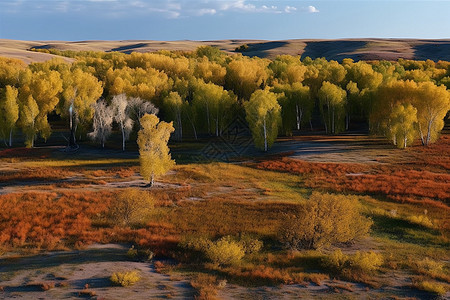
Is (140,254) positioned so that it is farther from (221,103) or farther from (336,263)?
(221,103)

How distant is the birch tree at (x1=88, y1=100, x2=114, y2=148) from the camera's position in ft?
183

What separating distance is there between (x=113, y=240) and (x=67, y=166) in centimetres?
2923

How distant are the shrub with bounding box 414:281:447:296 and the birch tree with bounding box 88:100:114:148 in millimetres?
52590

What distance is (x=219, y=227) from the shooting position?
24047mm

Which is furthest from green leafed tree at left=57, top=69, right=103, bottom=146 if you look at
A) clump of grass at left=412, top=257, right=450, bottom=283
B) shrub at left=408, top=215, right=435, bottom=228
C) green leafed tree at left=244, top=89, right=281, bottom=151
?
clump of grass at left=412, top=257, right=450, bottom=283

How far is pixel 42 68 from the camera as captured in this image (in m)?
91.4

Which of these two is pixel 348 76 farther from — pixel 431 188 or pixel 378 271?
pixel 378 271

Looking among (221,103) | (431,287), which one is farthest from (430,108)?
(431,287)

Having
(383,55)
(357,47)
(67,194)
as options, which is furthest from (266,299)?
(357,47)

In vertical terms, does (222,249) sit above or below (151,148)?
below

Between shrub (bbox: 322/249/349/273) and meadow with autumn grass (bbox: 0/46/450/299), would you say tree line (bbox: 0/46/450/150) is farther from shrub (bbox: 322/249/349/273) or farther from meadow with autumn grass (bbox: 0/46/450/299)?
shrub (bbox: 322/249/349/273)

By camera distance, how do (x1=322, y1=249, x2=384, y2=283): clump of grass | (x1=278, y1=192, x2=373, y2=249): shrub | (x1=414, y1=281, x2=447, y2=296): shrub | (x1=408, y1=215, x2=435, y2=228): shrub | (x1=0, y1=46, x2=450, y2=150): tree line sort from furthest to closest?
1. (x1=0, y1=46, x2=450, y2=150): tree line
2. (x1=408, y1=215, x2=435, y2=228): shrub
3. (x1=278, y1=192, x2=373, y2=249): shrub
4. (x1=322, y1=249, x2=384, y2=283): clump of grass
5. (x1=414, y1=281, x2=447, y2=296): shrub

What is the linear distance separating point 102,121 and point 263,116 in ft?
96.3

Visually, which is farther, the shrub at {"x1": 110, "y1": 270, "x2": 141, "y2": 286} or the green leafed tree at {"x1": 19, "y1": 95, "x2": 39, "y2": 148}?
the green leafed tree at {"x1": 19, "y1": 95, "x2": 39, "y2": 148}
